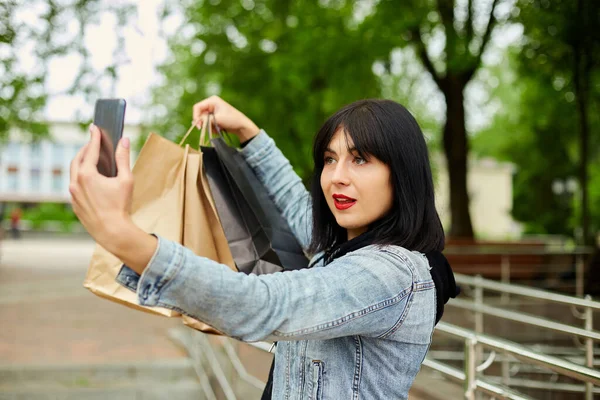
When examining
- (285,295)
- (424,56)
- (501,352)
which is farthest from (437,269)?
(424,56)

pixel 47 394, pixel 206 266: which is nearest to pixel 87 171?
pixel 206 266

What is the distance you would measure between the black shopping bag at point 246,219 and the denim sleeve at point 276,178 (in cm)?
7

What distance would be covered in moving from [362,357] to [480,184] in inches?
1923

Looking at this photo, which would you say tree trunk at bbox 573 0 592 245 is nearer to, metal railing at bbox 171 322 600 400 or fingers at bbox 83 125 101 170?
metal railing at bbox 171 322 600 400

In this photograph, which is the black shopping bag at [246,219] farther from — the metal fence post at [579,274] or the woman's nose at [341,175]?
the metal fence post at [579,274]

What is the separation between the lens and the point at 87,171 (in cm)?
96

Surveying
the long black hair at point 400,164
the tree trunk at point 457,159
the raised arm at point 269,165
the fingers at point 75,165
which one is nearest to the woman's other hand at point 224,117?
the raised arm at point 269,165

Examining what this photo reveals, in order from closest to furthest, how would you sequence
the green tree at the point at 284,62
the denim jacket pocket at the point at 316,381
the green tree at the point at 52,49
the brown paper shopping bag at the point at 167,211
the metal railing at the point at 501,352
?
the denim jacket pocket at the point at 316,381
the brown paper shopping bag at the point at 167,211
the metal railing at the point at 501,352
the green tree at the point at 52,49
the green tree at the point at 284,62

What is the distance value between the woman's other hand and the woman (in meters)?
0.45

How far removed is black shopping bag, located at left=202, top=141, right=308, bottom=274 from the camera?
5.66ft

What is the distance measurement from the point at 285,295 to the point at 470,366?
1660mm

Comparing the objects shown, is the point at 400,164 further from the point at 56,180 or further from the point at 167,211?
the point at 56,180

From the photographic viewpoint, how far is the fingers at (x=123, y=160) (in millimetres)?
988

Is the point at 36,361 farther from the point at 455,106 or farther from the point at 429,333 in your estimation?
the point at 455,106
